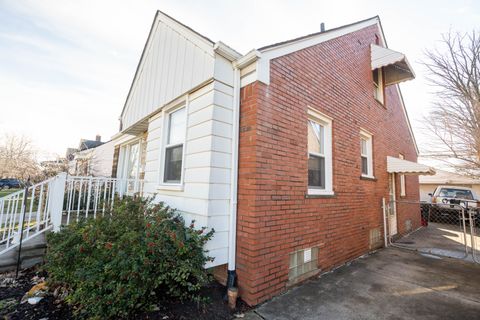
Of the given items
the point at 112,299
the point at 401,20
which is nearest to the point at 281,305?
the point at 112,299

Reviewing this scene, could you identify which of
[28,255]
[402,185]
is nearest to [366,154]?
[402,185]

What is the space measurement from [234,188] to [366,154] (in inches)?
207

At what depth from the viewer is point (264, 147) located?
323 centimetres

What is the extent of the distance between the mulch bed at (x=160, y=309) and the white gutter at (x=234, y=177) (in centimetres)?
44

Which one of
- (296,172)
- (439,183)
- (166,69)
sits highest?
(166,69)

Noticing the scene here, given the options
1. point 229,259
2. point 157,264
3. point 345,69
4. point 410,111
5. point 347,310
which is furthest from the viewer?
point 410,111

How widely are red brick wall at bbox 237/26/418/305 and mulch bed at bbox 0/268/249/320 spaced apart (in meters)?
0.37

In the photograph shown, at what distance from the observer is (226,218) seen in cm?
333

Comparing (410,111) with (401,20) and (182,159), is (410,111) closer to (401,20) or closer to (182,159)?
(401,20)

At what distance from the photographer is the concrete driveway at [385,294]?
2826 mm

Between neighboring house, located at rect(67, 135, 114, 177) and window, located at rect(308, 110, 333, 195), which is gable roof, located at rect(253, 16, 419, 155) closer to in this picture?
window, located at rect(308, 110, 333, 195)

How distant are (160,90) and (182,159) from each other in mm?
2085

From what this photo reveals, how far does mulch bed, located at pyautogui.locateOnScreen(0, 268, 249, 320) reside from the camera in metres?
2.61

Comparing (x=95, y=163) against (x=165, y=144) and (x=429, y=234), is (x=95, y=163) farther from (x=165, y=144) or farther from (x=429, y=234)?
(x=429, y=234)
